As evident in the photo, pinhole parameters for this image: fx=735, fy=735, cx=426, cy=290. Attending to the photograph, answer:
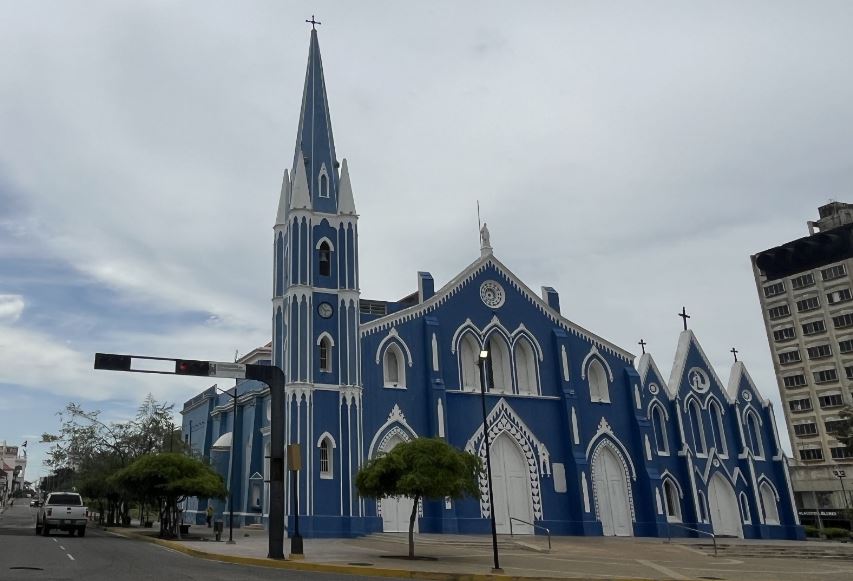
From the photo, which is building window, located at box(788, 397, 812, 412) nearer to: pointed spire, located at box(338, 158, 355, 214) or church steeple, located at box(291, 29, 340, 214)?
pointed spire, located at box(338, 158, 355, 214)

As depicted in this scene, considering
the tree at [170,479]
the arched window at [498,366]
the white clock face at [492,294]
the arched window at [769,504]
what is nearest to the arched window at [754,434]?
the arched window at [769,504]

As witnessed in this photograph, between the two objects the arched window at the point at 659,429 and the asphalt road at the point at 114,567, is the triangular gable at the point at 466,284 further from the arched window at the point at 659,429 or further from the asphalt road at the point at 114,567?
the asphalt road at the point at 114,567

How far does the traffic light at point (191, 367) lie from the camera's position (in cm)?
2192

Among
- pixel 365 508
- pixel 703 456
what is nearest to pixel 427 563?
pixel 365 508

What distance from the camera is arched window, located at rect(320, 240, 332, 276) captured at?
3869 cm

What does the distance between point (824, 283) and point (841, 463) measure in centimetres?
1859

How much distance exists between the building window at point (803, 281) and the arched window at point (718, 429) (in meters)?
40.2

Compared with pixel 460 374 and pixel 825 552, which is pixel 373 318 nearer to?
pixel 460 374

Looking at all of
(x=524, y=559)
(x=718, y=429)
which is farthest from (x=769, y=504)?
(x=524, y=559)

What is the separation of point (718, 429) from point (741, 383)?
409 centimetres

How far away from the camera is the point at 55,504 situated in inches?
1212

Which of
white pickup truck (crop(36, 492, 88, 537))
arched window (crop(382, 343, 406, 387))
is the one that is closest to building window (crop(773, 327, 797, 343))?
arched window (crop(382, 343, 406, 387))

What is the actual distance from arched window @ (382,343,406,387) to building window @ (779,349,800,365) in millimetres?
57483

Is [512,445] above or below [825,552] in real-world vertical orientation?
above
